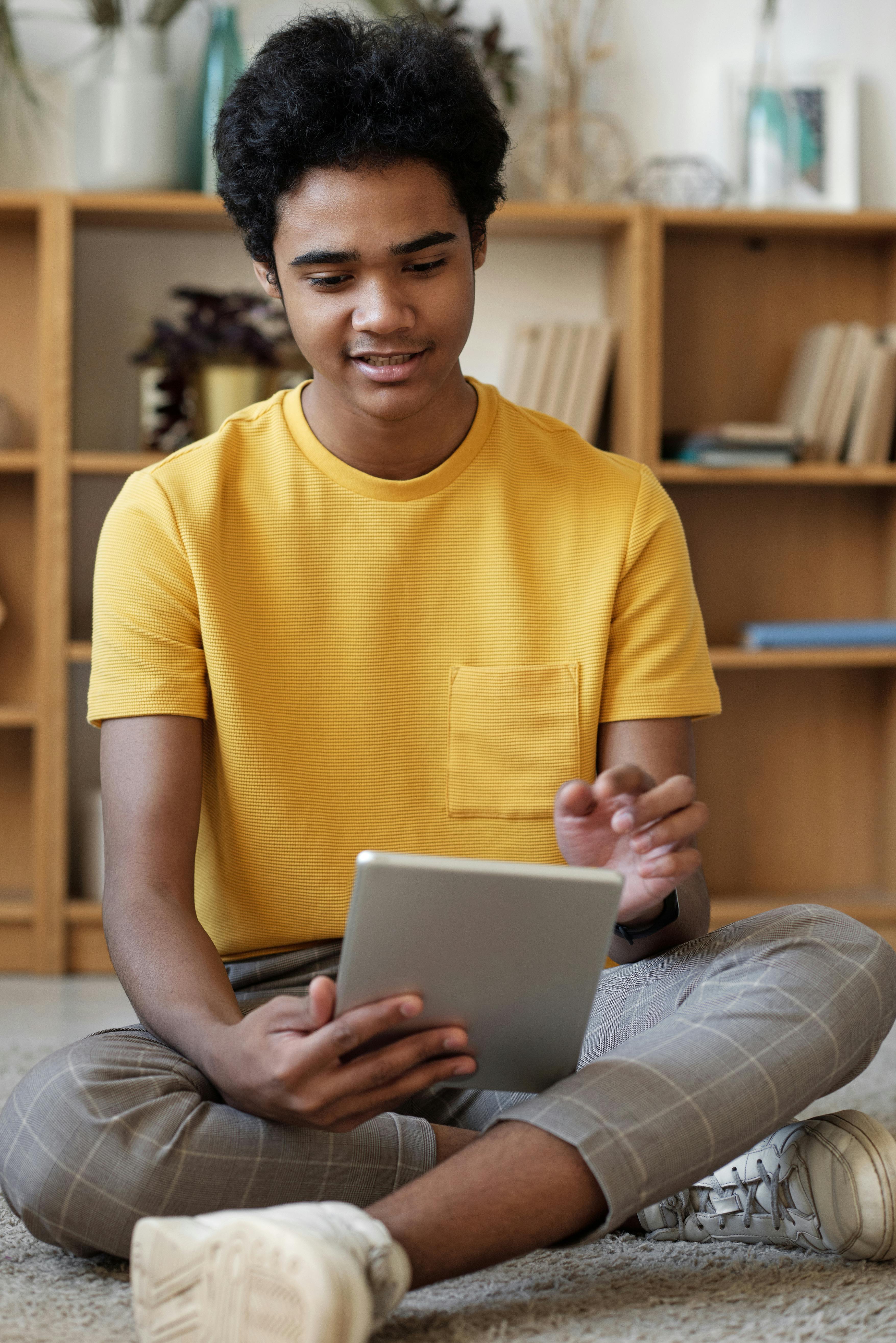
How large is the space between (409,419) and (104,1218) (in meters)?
0.77

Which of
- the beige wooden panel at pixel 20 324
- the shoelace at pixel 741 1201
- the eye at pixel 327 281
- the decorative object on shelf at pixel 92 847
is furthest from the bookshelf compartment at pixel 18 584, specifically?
the shoelace at pixel 741 1201

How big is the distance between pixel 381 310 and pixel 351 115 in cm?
18

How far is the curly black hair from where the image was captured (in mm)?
1257

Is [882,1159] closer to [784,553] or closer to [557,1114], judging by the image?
[557,1114]

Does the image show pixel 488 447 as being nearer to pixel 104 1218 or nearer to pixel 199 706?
pixel 199 706

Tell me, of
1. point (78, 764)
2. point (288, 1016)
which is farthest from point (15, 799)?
point (288, 1016)

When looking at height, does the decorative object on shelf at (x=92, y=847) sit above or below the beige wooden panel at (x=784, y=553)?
below

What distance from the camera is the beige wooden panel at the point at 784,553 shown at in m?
2.89

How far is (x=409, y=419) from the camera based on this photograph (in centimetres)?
136

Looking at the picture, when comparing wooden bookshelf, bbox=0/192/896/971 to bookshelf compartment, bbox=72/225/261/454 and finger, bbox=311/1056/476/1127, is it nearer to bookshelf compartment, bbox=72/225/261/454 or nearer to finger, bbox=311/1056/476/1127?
bookshelf compartment, bbox=72/225/261/454

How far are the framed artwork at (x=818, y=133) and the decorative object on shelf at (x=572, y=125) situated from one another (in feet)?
0.76

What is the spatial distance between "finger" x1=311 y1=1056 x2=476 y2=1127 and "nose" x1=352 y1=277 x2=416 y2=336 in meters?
0.64

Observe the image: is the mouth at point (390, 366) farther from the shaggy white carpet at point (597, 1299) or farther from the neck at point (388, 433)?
the shaggy white carpet at point (597, 1299)

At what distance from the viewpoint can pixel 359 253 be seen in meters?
1.25
